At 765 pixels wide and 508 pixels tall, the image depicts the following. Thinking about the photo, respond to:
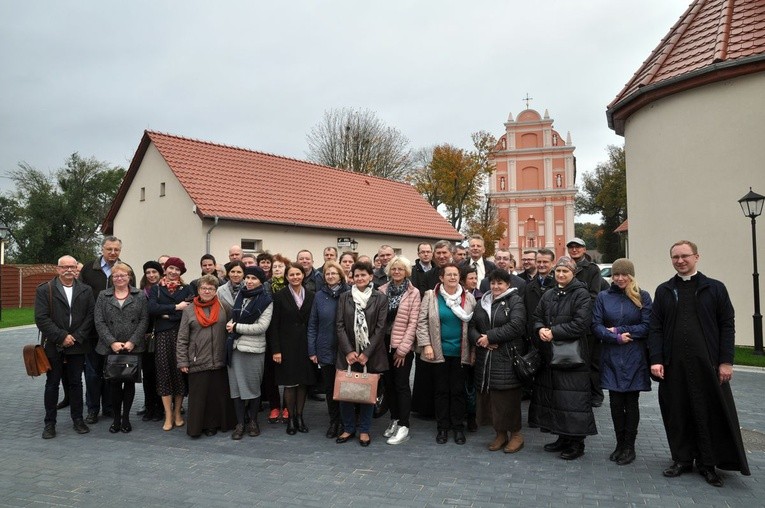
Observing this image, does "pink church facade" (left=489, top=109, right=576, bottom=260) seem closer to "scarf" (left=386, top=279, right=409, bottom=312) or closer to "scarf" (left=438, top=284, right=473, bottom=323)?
"scarf" (left=386, top=279, right=409, bottom=312)

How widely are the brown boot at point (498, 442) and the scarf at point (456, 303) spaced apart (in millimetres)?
1208

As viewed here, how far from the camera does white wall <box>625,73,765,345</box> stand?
1170 centimetres

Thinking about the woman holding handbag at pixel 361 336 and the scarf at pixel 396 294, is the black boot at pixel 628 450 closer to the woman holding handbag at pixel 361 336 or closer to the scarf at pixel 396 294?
the woman holding handbag at pixel 361 336

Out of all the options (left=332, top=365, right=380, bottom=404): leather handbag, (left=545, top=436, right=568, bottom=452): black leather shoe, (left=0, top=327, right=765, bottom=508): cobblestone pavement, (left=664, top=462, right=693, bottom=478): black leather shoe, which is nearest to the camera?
(left=0, top=327, right=765, bottom=508): cobblestone pavement

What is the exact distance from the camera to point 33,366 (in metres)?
6.24

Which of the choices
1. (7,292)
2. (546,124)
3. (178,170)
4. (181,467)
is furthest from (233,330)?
(546,124)

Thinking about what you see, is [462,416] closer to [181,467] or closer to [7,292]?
[181,467]

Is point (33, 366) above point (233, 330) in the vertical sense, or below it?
below

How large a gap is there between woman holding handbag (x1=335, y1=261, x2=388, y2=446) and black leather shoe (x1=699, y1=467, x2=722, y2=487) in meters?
3.05

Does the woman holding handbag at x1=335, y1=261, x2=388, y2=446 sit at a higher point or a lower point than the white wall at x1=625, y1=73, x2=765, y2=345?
lower

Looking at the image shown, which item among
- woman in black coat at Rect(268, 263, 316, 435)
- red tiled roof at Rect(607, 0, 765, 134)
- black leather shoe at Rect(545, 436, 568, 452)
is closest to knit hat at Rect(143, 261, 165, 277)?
woman in black coat at Rect(268, 263, 316, 435)

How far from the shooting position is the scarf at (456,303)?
5828mm

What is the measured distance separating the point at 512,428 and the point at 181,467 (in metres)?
3.21

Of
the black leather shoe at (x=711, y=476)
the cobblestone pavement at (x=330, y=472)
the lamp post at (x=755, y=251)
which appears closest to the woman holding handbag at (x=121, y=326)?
the cobblestone pavement at (x=330, y=472)
